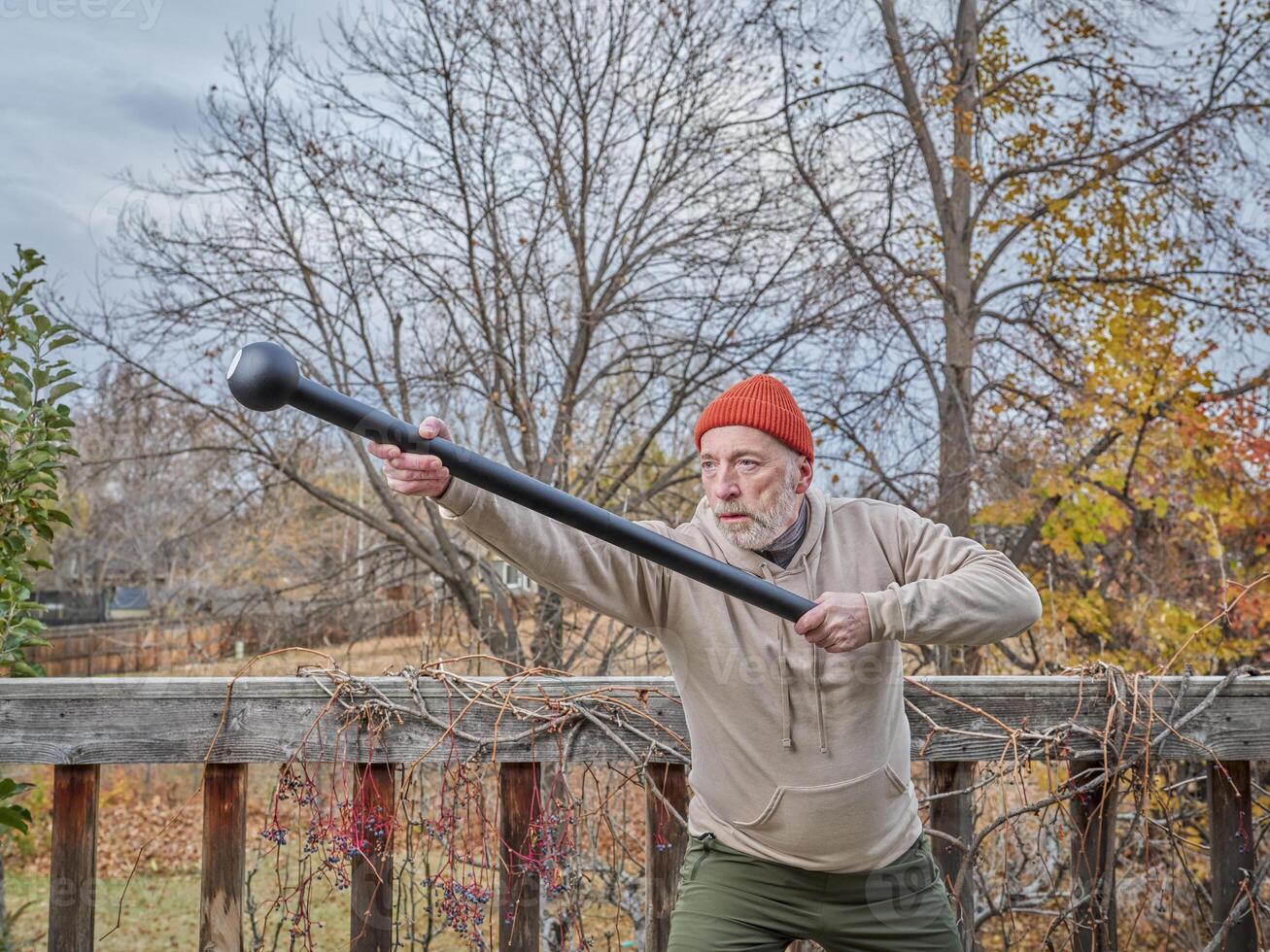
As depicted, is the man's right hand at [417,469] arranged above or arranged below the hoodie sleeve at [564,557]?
above

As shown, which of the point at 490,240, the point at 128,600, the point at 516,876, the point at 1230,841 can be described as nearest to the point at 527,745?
the point at 516,876

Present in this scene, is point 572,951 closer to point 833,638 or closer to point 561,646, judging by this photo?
point 833,638

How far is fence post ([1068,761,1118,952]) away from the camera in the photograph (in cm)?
215

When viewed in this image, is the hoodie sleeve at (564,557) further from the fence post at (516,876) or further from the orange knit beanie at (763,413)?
the fence post at (516,876)

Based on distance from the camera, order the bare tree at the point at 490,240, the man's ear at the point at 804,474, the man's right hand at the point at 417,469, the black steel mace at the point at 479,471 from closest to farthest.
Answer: the black steel mace at the point at 479,471, the man's right hand at the point at 417,469, the man's ear at the point at 804,474, the bare tree at the point at 490,240

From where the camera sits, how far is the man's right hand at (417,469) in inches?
65.8

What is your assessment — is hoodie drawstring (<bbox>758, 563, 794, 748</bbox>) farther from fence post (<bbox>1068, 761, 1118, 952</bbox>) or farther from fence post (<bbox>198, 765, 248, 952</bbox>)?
fence post (<bbox>198, 765, 248, 952</bbox>)

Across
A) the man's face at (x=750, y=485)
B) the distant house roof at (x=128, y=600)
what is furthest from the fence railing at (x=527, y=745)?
the distant house roof at (x=128, y=600)

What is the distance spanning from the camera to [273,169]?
742cm

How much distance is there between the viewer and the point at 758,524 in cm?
209

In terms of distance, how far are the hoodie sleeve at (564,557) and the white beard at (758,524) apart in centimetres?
13

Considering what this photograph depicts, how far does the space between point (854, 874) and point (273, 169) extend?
691 centimetres

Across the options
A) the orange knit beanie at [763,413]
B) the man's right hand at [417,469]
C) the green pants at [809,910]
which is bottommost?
the green pants at [809,910]

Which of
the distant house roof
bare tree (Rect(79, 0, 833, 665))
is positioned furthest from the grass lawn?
the distant house roof
